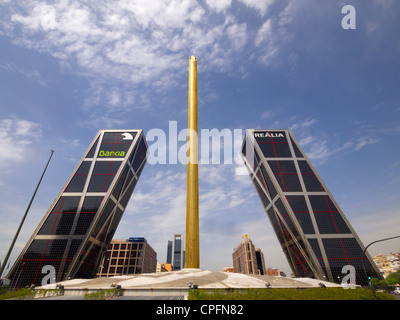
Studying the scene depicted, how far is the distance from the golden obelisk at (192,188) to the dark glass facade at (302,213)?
28113mm

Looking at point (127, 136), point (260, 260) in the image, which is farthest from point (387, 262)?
point (127, 136)

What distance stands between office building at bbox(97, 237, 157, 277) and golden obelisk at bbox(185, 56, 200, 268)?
71008 mm

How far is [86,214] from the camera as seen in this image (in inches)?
1879

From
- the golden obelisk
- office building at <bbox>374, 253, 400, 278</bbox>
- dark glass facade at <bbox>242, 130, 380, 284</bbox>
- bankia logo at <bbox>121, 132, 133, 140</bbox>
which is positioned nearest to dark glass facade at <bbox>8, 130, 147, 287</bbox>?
bankia logo at <bbox>121, 132, 133, 140</bbox>

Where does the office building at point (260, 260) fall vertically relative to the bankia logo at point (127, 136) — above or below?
below

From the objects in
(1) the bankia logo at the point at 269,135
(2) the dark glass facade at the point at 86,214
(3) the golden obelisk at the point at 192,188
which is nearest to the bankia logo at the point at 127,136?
(2) the dark glass facade at the point at 86,214

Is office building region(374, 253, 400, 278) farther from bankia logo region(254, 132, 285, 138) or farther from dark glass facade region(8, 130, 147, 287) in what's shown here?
dark glass facade region(8, 130, 147, 287)

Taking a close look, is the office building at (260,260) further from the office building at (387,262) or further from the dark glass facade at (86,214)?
the dark glass facade at (86,214)

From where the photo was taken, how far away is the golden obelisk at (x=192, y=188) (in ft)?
91.5

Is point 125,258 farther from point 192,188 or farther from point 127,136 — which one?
point 192,188

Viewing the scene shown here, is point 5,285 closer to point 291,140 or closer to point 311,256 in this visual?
point 311,256

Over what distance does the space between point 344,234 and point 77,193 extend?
63.0 m

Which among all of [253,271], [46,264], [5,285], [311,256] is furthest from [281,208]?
[253,271]

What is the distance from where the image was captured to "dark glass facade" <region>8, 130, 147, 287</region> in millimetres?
42719
